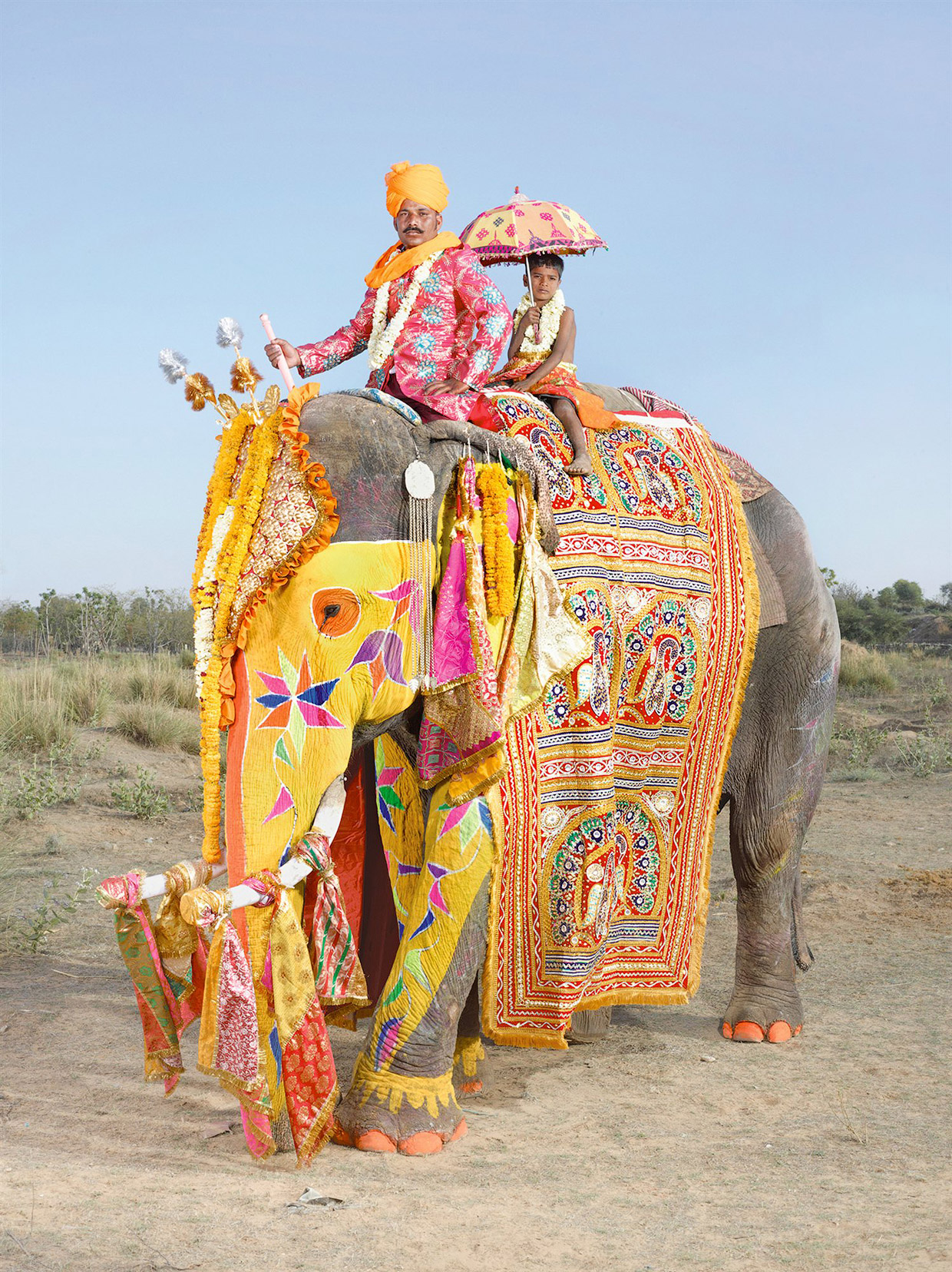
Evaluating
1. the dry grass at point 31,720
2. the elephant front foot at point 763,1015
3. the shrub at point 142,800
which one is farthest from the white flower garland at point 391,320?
the dry grass at point 31,720

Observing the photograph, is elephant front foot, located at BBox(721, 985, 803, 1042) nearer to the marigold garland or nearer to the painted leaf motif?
the painted leaf motif

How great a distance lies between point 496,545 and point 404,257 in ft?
4.37

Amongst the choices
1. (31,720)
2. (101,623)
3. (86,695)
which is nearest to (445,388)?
(31,720)

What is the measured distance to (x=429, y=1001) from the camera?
4141 mm

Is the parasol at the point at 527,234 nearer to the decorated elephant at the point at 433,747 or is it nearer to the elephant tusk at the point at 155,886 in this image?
the decorated elephant at the point at 433,747

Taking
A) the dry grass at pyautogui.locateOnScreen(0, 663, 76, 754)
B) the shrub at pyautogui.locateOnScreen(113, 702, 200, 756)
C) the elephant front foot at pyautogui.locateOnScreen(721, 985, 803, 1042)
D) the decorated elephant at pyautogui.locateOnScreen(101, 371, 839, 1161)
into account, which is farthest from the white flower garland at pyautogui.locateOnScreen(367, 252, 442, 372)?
the shrub at pyautogui.locateOnScreen(113, 702, 200, 756)

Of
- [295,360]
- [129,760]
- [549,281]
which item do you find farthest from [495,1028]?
→ [129,760]

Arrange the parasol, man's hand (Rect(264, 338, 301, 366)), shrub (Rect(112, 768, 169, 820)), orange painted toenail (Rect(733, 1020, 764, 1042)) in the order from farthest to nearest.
Answer: shrub (Rect(112, 768, 169, 820)), orange painted toenail (Rect(733, 1020, 764, 1042)), the parasol, man's hand (Rect(264, 338, 301, 366))

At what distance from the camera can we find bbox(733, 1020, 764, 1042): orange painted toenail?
550 cm

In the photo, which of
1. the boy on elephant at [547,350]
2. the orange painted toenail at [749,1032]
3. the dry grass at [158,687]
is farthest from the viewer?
the dry grass at [158,687]

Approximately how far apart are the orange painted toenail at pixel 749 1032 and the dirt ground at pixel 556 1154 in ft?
0.18

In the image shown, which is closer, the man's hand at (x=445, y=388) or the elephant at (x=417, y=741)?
the elephant at (x=417, y=741)

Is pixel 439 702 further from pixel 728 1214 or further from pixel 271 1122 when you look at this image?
pixel 728 1214

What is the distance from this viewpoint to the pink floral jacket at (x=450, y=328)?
14.9 ft
